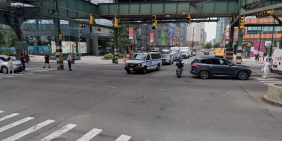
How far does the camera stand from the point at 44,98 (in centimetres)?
840

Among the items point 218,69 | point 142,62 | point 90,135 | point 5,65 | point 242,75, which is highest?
point 142,62

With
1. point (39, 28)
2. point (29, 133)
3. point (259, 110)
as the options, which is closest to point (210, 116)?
point (259, 110)

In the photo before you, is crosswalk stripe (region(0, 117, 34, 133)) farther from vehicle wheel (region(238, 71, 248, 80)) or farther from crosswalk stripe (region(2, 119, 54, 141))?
vehicle wheel (region(238, 71, 248, 80))

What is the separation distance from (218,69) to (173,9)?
12.5 metres

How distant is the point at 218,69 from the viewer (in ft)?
44.3

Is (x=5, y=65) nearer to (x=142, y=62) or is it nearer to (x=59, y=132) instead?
(x=142, y=62)

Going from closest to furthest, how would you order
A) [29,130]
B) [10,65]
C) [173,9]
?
[29,130], [10,65], [173,9]

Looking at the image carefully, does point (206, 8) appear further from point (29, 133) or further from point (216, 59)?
point (29, 133)

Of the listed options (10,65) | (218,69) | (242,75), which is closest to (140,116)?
(218,69)

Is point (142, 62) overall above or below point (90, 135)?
above

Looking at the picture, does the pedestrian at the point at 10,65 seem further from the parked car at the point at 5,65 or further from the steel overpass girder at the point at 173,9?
the steel overpass girder at the point at 173,9

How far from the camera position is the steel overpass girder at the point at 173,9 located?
2222 cm

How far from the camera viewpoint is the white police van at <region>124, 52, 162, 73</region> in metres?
16.1

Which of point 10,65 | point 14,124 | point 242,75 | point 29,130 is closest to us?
point 29,130
